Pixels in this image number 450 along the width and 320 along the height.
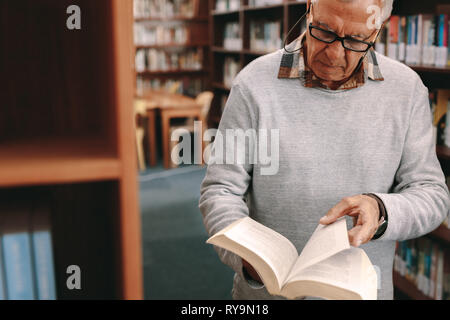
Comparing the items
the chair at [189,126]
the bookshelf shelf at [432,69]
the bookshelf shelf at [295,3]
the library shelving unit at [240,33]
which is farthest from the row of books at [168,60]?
the bookshelf shelf at [432,69]

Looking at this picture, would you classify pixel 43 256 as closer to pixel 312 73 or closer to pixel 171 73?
pixel 312 73

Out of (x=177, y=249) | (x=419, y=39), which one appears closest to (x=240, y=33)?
(x=177, y=249)

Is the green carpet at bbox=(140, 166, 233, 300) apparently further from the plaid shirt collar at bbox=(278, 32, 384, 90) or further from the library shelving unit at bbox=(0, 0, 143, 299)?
the library shelving unit at bbox=(0, 0, 143, 299)

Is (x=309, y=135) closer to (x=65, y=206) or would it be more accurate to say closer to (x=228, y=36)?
(x=65, y=206)

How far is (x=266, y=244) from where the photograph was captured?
0.89m

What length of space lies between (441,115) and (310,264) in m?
1.68

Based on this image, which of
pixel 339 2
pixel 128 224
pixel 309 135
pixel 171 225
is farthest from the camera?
pixel 171 225

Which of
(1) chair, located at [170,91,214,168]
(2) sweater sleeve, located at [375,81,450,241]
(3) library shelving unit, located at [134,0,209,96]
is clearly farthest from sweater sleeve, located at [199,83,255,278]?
(3) library shelving unit, located at [134,0,209,96]

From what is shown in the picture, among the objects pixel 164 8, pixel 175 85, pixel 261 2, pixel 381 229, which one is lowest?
pixel 175 85

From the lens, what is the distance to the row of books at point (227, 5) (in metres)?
5.21

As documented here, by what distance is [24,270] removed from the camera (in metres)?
0.64

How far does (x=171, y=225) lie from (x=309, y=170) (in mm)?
2871

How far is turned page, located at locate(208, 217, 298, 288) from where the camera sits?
84 cm
